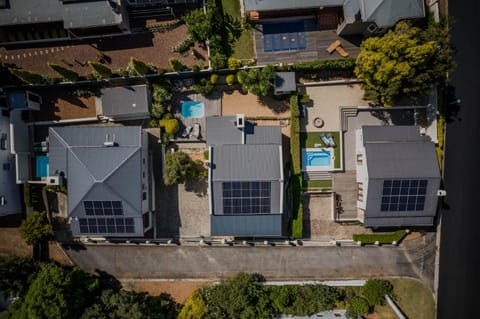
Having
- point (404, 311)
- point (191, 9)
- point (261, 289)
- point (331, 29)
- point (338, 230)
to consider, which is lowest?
point (404, 311)

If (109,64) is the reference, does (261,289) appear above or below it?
below

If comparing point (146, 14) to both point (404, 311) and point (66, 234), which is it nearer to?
point (66, 234)

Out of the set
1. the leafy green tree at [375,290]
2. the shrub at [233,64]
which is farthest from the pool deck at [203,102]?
the leafy green tree at [375,290]

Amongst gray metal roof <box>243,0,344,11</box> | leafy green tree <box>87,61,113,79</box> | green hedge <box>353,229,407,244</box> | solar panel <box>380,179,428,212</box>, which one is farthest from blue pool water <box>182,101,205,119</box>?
green hedge <box>353,229,407,244</box>

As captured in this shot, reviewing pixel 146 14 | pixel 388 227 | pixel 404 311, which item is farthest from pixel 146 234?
pixel 404 311

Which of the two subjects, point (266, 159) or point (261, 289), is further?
point (261, 289)

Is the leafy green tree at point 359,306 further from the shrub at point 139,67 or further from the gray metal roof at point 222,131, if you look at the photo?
the shrub at point 139,67
